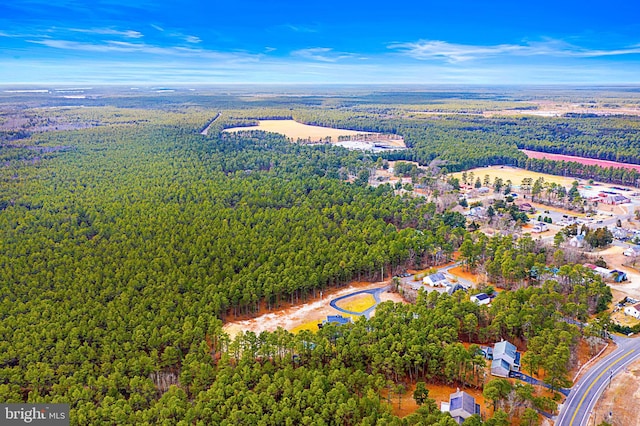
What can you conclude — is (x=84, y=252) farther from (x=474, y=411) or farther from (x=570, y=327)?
(x=570, y=327)

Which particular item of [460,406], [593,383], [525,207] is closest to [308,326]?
[460,406]

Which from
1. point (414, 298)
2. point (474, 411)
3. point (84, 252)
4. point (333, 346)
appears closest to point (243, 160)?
point (84, 252)

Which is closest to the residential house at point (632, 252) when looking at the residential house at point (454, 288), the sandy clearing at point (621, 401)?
the residential house at point (454, 288)

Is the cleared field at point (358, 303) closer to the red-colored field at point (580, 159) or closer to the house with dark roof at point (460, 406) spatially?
the house with dark roof at point (460, 406)

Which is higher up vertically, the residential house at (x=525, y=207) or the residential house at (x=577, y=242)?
the residential house at (x=525, y=207)

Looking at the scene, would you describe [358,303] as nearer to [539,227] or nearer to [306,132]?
[539,227]
